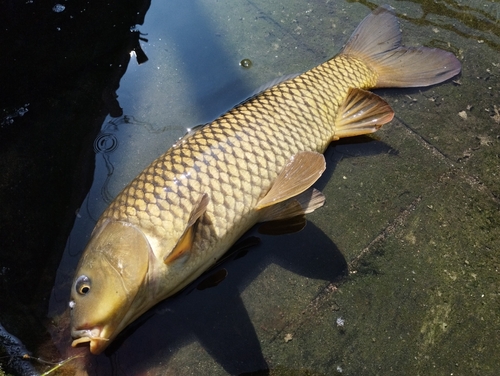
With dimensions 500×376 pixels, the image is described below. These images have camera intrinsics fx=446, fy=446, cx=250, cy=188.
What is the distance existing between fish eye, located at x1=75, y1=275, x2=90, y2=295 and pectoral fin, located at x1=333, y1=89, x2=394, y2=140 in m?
1.36

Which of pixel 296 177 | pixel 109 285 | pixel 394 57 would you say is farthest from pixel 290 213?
pixel 394 57

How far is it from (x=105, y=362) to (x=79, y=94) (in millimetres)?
1498

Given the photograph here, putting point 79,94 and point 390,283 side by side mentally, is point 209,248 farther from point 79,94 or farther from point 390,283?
point 79,94

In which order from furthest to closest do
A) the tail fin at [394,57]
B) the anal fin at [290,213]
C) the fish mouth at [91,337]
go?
1. the tail fin at [394,57]
2. the anal fin at [290,213]
3. the fish mouth at [91,337]

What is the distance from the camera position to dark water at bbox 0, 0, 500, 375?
1833 mm

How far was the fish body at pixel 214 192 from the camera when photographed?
166cm

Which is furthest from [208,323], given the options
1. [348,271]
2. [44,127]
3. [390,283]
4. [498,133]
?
[498,133]

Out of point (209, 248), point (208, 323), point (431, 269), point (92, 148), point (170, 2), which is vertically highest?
point (170, 2)

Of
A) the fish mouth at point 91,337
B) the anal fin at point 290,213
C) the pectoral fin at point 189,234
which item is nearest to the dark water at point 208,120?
the anal fin at point 290,213

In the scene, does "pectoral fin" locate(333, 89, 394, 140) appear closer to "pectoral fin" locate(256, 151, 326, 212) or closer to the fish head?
"pectoral fin" locate(256, 151, 326, 212)

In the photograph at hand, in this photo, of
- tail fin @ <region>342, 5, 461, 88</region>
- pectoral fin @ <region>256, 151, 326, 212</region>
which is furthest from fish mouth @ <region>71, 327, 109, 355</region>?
tail fin @ <region>342, 5, 461, 88</region>

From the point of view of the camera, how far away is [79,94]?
8.30 feet

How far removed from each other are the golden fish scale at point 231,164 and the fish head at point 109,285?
73 millimetres

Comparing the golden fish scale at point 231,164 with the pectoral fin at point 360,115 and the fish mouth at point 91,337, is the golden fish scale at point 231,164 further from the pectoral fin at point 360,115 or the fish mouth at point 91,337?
the fish mouth at point 91,337
